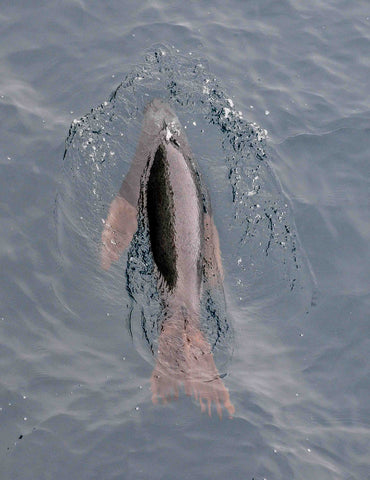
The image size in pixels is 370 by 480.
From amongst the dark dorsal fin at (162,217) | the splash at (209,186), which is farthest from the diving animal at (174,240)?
the splash at (209,186)

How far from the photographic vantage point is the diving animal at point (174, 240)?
281 inches

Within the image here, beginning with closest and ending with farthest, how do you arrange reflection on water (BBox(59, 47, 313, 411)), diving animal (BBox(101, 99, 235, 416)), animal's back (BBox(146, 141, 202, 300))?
1. diving animal (BBox(101, 99, 235, 416))
2. reflection on water (BBox(59, 47, 313, 411))
3. animal's back (BBox(146, 141, 202, 300))

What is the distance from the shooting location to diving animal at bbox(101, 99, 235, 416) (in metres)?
7.14

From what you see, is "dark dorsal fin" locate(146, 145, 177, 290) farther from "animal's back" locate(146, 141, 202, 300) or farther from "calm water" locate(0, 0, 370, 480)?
"calm water" locate(0, 0, 370, 480)

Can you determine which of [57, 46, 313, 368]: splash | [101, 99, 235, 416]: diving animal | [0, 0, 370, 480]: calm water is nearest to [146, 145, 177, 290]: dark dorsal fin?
[101, 99, 235, 416]: diving animal

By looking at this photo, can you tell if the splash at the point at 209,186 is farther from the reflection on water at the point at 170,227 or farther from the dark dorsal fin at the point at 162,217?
the dark dorsal fin at the point at 162,217

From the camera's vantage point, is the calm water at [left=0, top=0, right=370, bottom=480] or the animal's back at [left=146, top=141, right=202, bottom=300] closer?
the calm water at [left=0, top=0, right=370, bottom=480]

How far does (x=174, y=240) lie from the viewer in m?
8.14

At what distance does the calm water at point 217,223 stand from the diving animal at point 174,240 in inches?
6.9

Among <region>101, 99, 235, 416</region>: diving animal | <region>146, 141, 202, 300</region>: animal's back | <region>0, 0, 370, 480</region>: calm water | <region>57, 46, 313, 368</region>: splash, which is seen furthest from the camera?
<region>57, 46, 313, 368</region>: splash

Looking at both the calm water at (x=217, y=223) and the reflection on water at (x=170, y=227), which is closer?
the calm water at (x=217, y=223)

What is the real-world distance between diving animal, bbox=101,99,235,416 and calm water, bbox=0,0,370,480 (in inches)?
6.9

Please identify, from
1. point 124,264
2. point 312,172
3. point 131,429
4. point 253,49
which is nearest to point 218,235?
point 124,264

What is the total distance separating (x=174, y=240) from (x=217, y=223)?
3.17 ft
